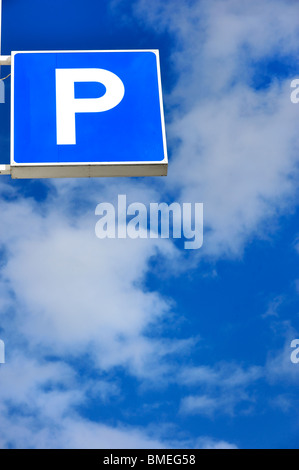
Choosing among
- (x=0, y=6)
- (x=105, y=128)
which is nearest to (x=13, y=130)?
(x=105, y=128)

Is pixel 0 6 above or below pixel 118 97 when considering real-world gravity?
above

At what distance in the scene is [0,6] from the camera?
8.21 metres

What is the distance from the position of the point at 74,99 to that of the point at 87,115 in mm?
334

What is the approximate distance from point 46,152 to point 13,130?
1.92ft

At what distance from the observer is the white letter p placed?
25.2 feet

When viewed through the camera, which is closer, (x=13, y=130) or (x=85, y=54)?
(x=13, y=130)

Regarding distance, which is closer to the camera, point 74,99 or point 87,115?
point 87,115

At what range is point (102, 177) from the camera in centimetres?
754

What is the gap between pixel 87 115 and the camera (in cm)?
783

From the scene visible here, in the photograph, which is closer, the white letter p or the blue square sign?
the blue square sign

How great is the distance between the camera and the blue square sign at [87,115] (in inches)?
292

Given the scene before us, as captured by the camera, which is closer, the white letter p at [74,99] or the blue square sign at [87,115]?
the blue square sign at [87,115]
